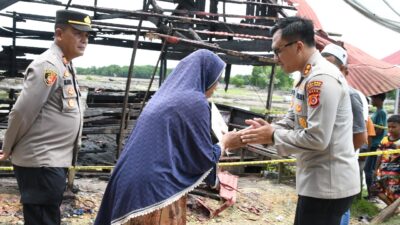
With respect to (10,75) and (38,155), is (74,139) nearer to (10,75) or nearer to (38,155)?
(38,155)

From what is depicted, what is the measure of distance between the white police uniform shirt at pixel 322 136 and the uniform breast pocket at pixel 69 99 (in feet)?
4.92

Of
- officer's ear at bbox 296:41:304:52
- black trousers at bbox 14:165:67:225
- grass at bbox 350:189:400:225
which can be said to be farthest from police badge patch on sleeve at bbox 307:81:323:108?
grass at bbox 350:189:400:225

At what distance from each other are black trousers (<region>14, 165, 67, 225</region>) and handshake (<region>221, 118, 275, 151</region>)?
1228 millimetres

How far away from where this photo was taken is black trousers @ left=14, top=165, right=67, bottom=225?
2.97 m

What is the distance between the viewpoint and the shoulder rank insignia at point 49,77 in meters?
2.94

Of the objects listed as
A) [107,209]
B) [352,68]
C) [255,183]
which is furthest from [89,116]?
[107,209]

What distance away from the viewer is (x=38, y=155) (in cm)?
297

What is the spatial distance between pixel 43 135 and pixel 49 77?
409 mm

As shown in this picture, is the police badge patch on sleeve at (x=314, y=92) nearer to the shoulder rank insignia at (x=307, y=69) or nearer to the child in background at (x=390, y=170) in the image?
the shoulder rank insignia at (x=307, y=69)

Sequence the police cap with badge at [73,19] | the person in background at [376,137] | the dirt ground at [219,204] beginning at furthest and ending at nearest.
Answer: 1. the person in background at [376,137]
2. the dirt ground at [219,204]
3. the police cap with badge at [73,19]

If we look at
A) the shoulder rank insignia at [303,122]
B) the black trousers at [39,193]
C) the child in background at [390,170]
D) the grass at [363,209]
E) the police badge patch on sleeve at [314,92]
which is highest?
the police badge patch on sleeve at [314,92]

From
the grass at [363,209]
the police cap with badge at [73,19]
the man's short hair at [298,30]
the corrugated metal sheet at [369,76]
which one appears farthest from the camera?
the grass at [363,209]

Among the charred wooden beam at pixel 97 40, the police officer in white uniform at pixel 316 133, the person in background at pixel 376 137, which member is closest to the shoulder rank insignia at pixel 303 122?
the police officer in white uniform at pixel 316 133

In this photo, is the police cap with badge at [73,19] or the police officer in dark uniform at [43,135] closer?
the police officer in dark uniform at [43,135]
